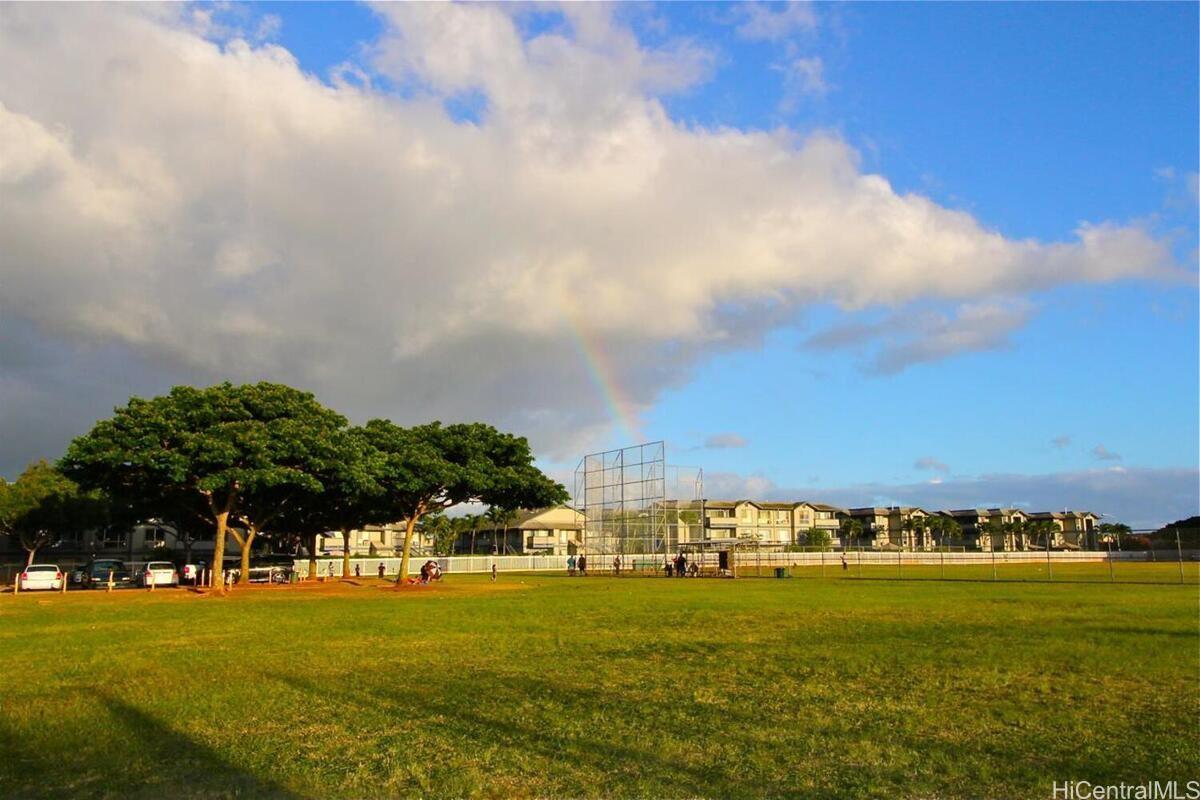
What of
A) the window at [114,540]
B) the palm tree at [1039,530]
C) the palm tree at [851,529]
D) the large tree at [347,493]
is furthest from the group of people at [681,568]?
the palm tree at [1039,530]

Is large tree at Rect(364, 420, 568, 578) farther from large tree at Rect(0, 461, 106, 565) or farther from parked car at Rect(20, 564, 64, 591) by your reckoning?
large tree at Rect(0, 461, 106, 565)

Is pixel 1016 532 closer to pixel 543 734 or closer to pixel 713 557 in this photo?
pixel 713 557

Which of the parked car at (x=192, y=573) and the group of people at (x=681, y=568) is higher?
the parked car at (x=192, y=573)

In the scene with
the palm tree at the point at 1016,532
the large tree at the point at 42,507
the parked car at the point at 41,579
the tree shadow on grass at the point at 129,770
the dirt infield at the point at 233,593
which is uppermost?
the large tree at the point at 42,507

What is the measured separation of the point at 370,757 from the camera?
8078mm

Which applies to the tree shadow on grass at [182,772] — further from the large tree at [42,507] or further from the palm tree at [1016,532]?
the palm tree at [1016,532]

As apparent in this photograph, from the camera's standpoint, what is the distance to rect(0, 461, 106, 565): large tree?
61.8 meters

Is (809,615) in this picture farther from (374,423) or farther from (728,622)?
(374,423)

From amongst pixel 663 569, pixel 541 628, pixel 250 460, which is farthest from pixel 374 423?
pixel 541 628

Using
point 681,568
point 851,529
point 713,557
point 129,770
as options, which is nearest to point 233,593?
point 681,568

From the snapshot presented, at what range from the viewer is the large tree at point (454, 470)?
44.7 meters

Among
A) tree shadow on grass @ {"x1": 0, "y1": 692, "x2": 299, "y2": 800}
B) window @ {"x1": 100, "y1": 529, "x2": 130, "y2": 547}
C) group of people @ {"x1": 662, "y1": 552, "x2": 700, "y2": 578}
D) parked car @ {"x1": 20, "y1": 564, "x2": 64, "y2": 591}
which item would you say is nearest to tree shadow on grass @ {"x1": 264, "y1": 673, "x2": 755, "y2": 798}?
tree shadow on grass @ {"x1": 0, "y1": 692, "x2": 299, "y2": 800}

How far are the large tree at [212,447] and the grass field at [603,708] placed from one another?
16.2 metres

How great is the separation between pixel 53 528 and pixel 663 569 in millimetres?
45738
